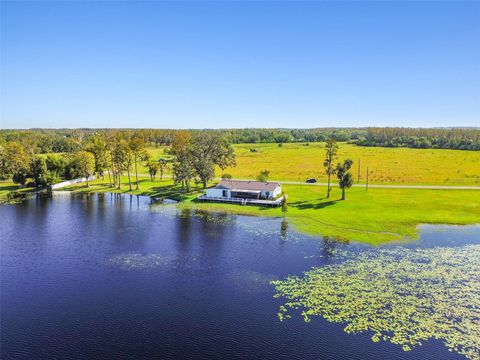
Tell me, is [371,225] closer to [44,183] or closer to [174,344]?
[174,344]

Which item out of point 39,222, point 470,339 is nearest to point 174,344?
point 470,339

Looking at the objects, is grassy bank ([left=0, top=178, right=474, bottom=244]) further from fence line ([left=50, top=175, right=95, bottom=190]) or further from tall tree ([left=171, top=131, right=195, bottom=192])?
fence line ([left=50, top=175, right=95, bottom=190])

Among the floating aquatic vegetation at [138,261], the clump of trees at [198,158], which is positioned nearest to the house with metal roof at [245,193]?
the clump of trees at [198,158]

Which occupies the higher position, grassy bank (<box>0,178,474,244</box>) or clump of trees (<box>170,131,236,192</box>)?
clump of trees (<box>170,131,236,192</box>)

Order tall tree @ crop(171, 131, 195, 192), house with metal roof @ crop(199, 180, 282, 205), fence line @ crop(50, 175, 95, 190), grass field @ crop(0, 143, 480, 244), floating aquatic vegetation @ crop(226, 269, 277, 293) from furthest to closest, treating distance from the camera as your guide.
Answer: fence line @ crop(50, 175, 95, 190), tall tree @ crop(171, 131, 195, 192), house with metal roof @ crop(199, 180, 282, 205), grass field @ crop(0, 143, 480, 244), floating aquatic vegetation @ crop(226, 269, 277, 293)

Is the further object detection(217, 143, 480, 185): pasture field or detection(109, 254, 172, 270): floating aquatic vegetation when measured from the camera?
detection(217, 143, 480, 185): pasture field

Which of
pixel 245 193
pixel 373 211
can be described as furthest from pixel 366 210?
pixel 245 193

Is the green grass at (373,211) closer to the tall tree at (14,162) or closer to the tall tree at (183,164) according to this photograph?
the tall tree at (183,164)

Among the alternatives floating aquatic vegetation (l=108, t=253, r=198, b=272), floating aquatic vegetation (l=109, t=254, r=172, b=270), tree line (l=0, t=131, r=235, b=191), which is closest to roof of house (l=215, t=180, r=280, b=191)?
tree line (l=0, t=131, r=235, b=191)
